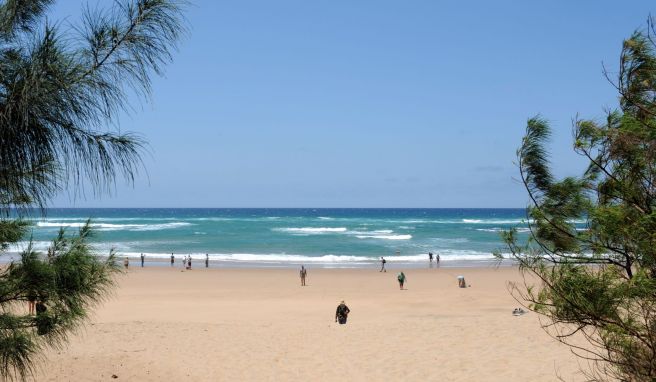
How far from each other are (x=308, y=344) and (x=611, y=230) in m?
10.6

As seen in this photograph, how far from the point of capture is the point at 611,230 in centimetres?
423

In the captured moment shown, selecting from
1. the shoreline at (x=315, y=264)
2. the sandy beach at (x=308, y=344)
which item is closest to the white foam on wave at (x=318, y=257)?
the shoreline at (x=315, y=264)

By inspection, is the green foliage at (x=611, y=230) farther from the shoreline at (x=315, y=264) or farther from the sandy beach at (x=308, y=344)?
the shoreline at (x=315, y=264)

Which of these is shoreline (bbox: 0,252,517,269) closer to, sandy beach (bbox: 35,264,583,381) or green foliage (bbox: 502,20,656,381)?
sandy beach (bbox: 35,264,583,381)

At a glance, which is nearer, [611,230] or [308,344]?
[611,230]

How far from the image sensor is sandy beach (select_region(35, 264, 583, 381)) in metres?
11.5

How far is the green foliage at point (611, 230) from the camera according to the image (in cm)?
409

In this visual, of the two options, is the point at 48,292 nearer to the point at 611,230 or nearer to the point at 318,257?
the point at 611,230

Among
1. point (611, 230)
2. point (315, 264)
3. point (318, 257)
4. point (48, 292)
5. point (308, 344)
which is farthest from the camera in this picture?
point (318, 257)

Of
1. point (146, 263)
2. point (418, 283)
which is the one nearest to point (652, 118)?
point (418, 283)

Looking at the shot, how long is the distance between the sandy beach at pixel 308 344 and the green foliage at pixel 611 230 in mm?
5248

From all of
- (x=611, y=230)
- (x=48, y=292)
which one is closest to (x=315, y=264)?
(x=48, y=292)

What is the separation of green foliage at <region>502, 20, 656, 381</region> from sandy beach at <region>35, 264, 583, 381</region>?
525 centimetres

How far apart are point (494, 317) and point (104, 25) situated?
15.1 metres
